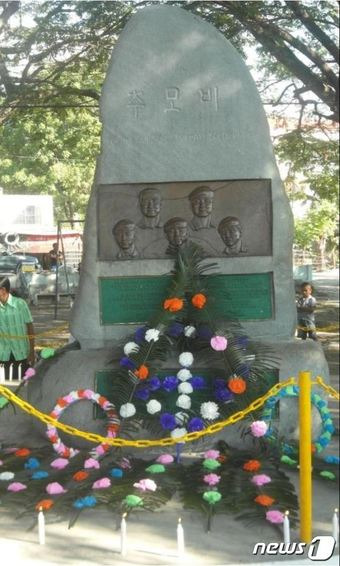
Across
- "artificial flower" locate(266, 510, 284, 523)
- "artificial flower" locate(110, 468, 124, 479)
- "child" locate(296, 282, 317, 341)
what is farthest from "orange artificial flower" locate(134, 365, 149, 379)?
"child" locate(296, 282, 317, 341)

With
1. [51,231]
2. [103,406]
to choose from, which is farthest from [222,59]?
[51,231]

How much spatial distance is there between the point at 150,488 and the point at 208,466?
23.4 inches

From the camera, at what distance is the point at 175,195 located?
589 centimetres

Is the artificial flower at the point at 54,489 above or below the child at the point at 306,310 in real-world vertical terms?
below

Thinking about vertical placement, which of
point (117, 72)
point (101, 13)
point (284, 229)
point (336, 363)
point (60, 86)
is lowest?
point (336, 363)

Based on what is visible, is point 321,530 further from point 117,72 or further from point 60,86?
point 60,86

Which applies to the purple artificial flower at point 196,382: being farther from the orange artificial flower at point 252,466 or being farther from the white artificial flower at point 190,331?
the orange artificial flower at point 252,466

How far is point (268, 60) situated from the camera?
1216 cm

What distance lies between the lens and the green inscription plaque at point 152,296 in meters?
5.87

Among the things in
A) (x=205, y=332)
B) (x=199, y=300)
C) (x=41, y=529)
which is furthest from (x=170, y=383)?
(x=41, y=529)

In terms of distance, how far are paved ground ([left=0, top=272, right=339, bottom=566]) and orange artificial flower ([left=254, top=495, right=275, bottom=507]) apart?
213 mm

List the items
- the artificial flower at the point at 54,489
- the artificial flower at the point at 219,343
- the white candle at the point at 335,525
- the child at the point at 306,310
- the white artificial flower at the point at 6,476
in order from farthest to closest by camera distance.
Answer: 1. the child at the point at 306,310
2. the artificial flower at the point at 219,343
3. the white artificial flower at the point at 6,476
4. the artificial flower at the point at 54,489
5. the white candle at the point at 335,525

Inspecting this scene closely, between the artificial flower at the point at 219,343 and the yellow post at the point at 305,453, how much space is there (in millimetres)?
1579

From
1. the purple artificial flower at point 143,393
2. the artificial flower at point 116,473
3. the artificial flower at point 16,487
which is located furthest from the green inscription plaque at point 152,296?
the artificial flower at point 16,487
